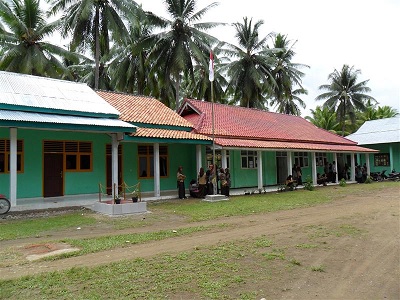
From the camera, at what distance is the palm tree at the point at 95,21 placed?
73.5 feet

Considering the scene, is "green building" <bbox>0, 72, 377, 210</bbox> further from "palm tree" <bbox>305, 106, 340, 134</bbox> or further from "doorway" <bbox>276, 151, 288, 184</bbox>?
"palm tree" <bbox>305, 106, 340, 134</bbox>

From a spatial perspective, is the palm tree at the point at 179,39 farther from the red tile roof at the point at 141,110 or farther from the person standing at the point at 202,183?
the person standing at the point at 202,183

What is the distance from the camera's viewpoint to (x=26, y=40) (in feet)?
79.8

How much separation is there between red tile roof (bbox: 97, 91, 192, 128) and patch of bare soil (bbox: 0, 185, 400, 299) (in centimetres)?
704

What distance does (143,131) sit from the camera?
14422mm

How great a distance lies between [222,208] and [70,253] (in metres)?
6.55

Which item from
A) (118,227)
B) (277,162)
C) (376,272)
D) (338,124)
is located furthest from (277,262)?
(338,124)

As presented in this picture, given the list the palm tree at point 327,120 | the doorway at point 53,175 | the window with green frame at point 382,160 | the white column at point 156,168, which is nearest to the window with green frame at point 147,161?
the white column at point 156,168

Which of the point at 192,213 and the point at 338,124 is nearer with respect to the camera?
the point at 192,213

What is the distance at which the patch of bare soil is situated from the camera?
4.53 metres

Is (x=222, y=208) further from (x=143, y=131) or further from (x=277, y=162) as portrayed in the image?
(x=277, y=162)

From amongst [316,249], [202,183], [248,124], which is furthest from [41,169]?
[248,124]

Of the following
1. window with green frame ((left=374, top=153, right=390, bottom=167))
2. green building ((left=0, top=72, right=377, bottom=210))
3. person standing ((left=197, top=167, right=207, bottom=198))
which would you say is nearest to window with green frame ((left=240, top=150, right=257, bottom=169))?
green building ((left=0, top=72, right=377, bottom=210))

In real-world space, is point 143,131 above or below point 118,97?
below
